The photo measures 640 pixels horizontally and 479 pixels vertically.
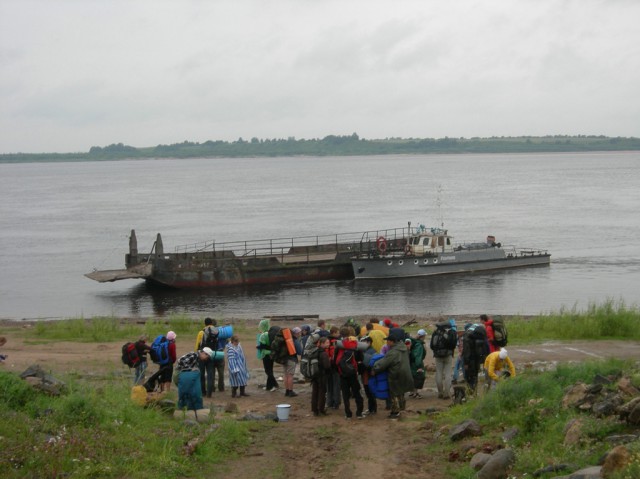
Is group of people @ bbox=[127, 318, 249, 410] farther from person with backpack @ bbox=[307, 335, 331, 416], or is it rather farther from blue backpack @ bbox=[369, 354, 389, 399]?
blue backpack @ bbox=[369, 354, 389, 399]

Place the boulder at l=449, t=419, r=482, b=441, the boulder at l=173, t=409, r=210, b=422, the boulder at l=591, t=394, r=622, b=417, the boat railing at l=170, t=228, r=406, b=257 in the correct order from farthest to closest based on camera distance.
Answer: the boat railing at l=170, t=228, r=406, b=257 → the boulder at l=173, t=409, r=210, b=422 → the boulder at l=449, t=419, r=482, b=441 → the boulder at l=591, t=394, r=622, b=417

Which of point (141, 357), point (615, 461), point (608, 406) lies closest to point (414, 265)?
point (141, 357)

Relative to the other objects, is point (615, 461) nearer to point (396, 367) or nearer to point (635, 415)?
point (635, 415)

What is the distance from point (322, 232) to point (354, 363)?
193 ft

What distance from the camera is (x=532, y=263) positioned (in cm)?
5034

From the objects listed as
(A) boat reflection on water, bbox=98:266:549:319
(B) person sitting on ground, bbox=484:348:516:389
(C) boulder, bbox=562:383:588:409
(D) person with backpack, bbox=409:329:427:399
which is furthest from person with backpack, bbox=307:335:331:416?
(A) boat reflection on water, bbox=98:266:549:319

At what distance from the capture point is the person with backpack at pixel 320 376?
12.7m

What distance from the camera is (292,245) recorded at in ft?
165

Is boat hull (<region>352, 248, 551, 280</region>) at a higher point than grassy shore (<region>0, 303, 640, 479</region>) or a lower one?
lower

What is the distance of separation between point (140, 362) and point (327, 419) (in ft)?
12.1

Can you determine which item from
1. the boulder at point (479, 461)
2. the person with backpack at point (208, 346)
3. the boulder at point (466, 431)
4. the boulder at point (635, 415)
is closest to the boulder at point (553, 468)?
the boulder at point (479, 461)

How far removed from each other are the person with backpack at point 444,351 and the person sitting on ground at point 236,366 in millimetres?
3328

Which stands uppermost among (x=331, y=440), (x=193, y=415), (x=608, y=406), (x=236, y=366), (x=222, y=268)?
(x=608, y=406)

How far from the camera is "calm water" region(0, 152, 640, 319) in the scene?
40.2m
